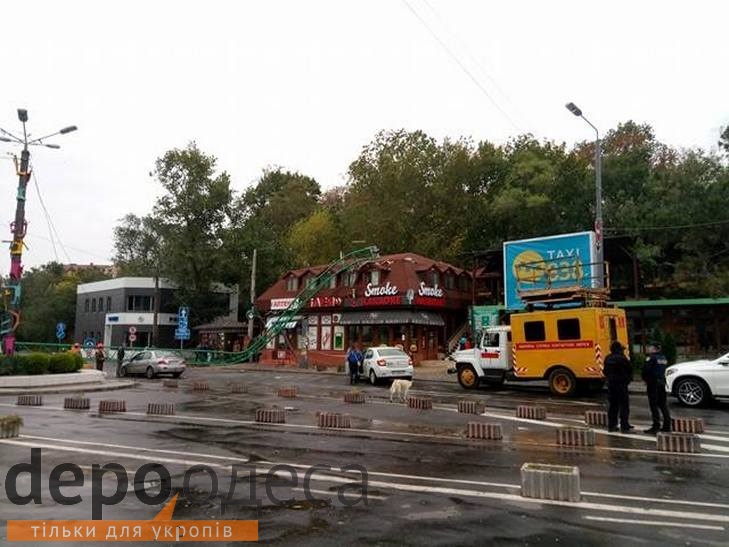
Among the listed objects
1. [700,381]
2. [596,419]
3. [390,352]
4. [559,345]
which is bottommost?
[596,419]

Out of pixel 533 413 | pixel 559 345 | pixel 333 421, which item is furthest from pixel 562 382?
pixel 333 421

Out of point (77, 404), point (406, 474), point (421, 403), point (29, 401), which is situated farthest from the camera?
point (29, 401)

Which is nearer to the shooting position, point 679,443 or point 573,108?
point 679,443

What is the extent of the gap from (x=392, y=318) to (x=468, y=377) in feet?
55.6

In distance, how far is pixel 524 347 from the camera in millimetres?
20984

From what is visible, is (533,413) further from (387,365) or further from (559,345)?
(387,365)

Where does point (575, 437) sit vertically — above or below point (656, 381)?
below

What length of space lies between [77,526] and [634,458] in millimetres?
7860

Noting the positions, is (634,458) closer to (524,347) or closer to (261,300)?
(524,347)

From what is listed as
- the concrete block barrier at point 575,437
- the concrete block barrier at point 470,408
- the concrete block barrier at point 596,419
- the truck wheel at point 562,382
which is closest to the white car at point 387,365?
the truck wheel at point 562,382

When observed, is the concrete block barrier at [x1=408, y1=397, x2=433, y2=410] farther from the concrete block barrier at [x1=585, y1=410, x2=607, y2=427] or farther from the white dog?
the concrete block barrier at [x1=585, y1=410, x2=607, y2=427]

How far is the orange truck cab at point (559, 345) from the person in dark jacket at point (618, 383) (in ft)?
22.7

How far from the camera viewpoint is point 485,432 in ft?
38.1

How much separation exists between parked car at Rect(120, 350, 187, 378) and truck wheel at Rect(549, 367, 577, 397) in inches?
819
